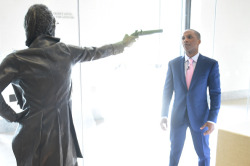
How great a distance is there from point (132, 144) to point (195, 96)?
1785mm

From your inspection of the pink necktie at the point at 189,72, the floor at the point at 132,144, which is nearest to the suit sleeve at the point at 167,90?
the pink necktie at the point at 189,72

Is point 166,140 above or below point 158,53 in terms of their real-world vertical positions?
below

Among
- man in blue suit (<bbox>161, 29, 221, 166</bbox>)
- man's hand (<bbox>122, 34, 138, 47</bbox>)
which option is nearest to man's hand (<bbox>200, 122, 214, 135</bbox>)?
man in blue suit (<bbox>161, 29, 221, 166</bbox>)

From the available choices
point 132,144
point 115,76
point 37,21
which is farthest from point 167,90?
point 115,76

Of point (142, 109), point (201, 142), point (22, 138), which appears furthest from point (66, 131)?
point (142, 109)

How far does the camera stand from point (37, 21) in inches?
46.0

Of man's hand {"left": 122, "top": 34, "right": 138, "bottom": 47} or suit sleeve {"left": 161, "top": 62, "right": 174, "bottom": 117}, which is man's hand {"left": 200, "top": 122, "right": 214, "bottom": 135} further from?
man's hand {"left": 122, "top": 34, "right": 138, "bottom": 47}

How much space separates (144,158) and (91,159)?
632mm

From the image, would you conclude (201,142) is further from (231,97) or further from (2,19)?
(231,97)

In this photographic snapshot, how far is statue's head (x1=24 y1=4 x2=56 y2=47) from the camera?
116 centimetres

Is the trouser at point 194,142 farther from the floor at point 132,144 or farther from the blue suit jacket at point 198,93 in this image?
the floor at point 132,144

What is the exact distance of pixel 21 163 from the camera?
121 centimetres

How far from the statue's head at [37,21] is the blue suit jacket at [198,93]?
42.4 inches

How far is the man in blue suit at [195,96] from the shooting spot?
1812 mm
